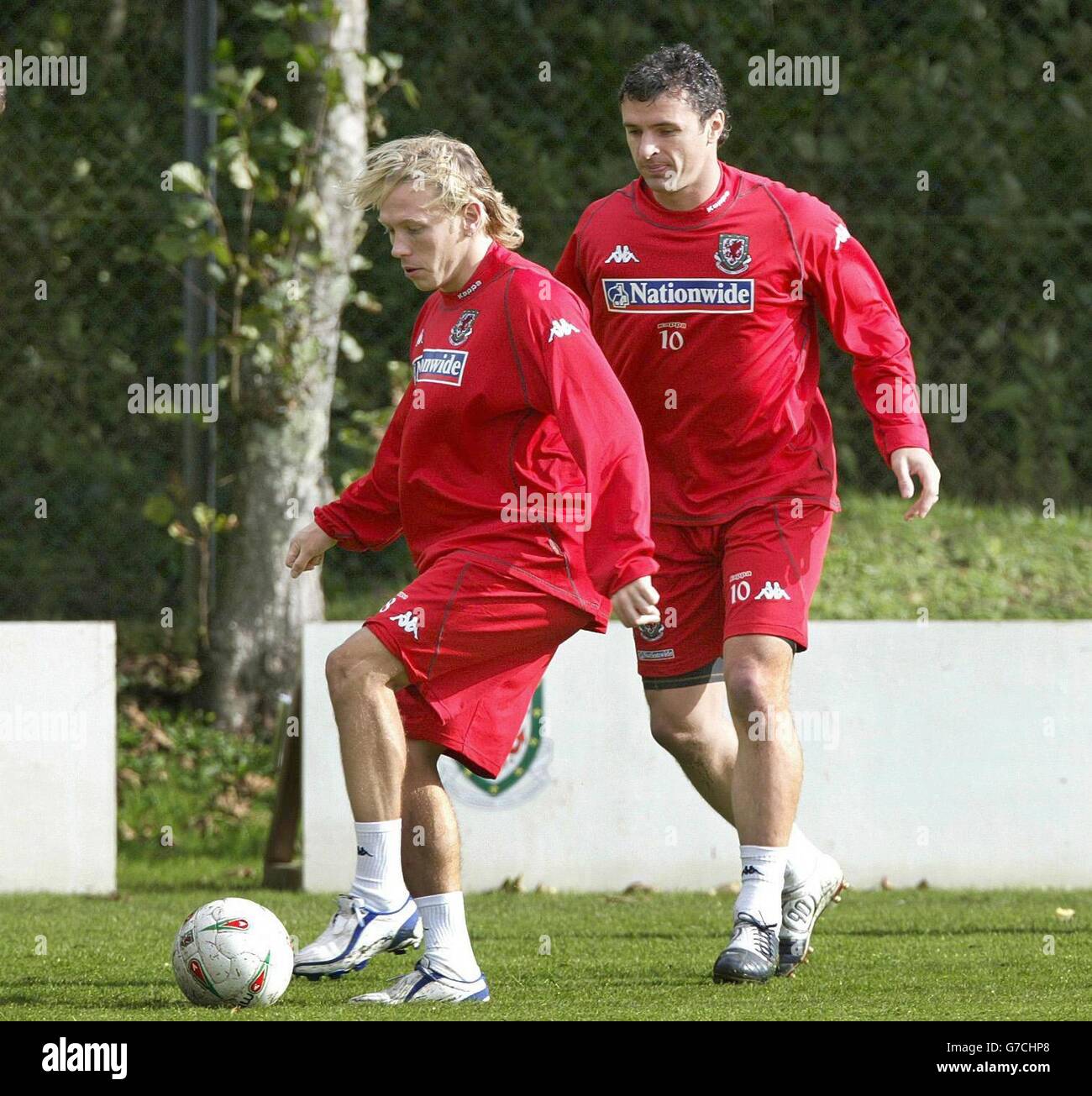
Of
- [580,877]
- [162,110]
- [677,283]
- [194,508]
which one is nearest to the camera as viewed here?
[677,283]

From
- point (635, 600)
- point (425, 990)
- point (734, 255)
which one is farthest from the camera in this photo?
point (734, 255)

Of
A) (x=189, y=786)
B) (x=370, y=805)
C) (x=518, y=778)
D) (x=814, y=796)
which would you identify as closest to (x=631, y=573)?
(x=370, y=805)

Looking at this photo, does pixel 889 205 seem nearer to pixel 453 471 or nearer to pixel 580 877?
pixel 580 877

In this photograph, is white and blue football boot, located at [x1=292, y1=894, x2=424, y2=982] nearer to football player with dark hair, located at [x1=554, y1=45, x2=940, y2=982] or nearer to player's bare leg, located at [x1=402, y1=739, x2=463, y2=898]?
player's bare leg, located at [x1=402, y1=739, x2=463, y2=898]

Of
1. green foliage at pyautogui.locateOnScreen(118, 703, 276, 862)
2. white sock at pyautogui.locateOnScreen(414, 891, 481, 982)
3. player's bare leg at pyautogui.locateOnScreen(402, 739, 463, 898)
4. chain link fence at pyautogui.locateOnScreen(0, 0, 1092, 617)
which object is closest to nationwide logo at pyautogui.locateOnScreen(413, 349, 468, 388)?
player's bare leg at pyautogui.locateOnScreen(402, 739, 463, 898)

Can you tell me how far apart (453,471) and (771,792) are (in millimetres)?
1175

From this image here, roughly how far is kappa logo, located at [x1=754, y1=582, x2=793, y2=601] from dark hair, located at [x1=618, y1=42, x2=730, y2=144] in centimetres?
125

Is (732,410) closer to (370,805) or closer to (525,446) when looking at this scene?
(525,446)

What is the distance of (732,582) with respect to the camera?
4.67 metres

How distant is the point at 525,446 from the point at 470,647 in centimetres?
48

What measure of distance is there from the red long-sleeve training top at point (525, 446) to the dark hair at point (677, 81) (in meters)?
0.70
